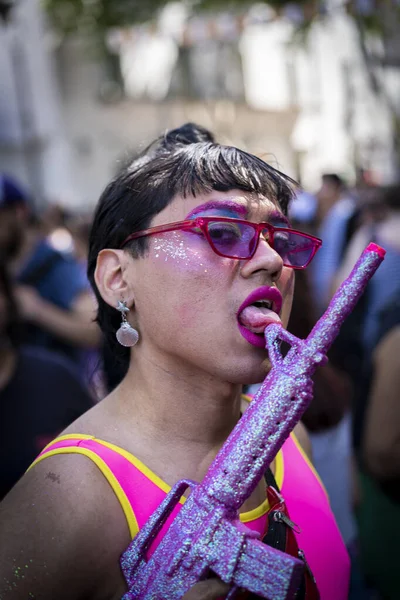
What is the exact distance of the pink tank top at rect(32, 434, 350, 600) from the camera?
1.53 metres

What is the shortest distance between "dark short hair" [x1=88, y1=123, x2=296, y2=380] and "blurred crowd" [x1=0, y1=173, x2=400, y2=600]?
281 millimetres

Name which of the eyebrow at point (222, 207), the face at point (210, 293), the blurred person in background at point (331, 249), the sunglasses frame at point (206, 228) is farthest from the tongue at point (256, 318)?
the blurred person in background at point (331, 249)

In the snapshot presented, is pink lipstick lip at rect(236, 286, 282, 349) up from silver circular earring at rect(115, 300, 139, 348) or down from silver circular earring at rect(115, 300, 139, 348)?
up

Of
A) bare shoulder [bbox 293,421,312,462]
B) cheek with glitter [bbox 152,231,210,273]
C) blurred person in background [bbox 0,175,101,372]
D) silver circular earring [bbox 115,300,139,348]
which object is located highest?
cheek with glitter [bbox 152,231,210,273]

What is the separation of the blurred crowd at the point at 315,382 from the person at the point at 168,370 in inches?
14.8

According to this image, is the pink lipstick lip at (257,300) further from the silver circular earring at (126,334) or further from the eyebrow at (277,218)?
the silver circular earring at (126,334)

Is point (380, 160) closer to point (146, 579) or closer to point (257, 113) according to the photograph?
point (257, 113)

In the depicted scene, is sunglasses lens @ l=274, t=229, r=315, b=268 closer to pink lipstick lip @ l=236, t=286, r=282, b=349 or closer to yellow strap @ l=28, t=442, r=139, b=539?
pink lipstick lip @ l=236, t=286, r=282, b=349

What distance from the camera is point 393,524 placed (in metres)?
2.94

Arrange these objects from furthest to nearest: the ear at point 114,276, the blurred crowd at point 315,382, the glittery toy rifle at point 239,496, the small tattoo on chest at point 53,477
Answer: the blurred crowd at point 315,382
the ear at point 114,276
the small tattoo on chest at point 53,477
the glittery toy rifle at point 239,496

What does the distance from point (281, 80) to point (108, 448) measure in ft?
95.8

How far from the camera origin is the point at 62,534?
142 cm

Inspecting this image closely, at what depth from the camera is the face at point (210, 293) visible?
61.1 inches

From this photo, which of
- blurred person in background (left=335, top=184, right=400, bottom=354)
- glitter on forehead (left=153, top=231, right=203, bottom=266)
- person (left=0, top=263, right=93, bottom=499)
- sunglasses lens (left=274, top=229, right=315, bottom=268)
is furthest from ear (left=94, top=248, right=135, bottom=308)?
blurred person in background (left=335, top=184, right=400, bottom=354)
